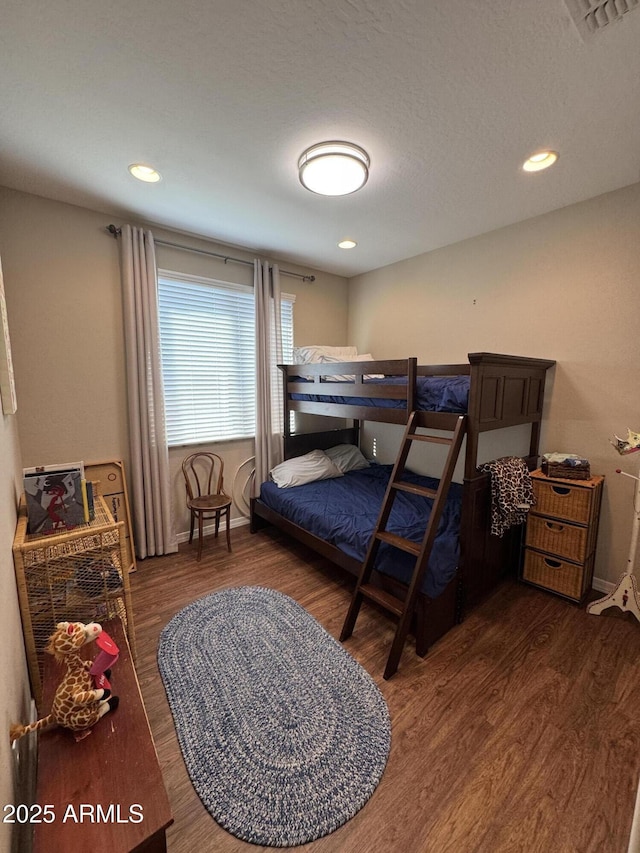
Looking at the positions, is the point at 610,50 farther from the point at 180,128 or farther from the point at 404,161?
the point at 180,128

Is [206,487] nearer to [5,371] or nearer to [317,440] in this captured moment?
[317,440]

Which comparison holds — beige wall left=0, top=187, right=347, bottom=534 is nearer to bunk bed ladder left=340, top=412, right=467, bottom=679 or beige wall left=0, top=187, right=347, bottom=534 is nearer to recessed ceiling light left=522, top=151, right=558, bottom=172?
bunk bed ladder left=340, top=412, right=467, bottom=679

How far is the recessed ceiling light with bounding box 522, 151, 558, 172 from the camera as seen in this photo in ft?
6.27

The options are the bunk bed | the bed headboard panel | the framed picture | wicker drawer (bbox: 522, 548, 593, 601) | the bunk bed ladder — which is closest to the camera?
the framed picture

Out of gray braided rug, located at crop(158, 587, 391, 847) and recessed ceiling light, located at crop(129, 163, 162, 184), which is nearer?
gray braided rug, located at crop(158, 587, 391, 847)

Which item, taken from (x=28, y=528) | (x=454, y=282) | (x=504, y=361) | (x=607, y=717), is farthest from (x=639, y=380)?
(x=28, y=528)

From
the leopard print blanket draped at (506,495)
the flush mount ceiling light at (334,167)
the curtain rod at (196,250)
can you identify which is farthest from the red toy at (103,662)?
the curtain rod at (196,250)

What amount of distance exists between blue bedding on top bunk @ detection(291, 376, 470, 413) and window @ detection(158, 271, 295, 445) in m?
1.32

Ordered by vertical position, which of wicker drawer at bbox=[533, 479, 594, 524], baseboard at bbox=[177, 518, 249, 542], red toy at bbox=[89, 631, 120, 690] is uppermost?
wicker drawer at bbox=[533, 479, 594, 524]

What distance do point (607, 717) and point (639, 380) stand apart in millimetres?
1948

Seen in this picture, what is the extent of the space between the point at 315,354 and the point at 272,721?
9.12ft

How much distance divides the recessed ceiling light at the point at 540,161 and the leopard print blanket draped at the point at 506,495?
5.92 ft

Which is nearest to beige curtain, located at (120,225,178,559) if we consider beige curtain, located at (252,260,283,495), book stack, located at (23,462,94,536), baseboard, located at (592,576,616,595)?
beige curtain, located at (252,260,283,495)

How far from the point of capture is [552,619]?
2.24m
